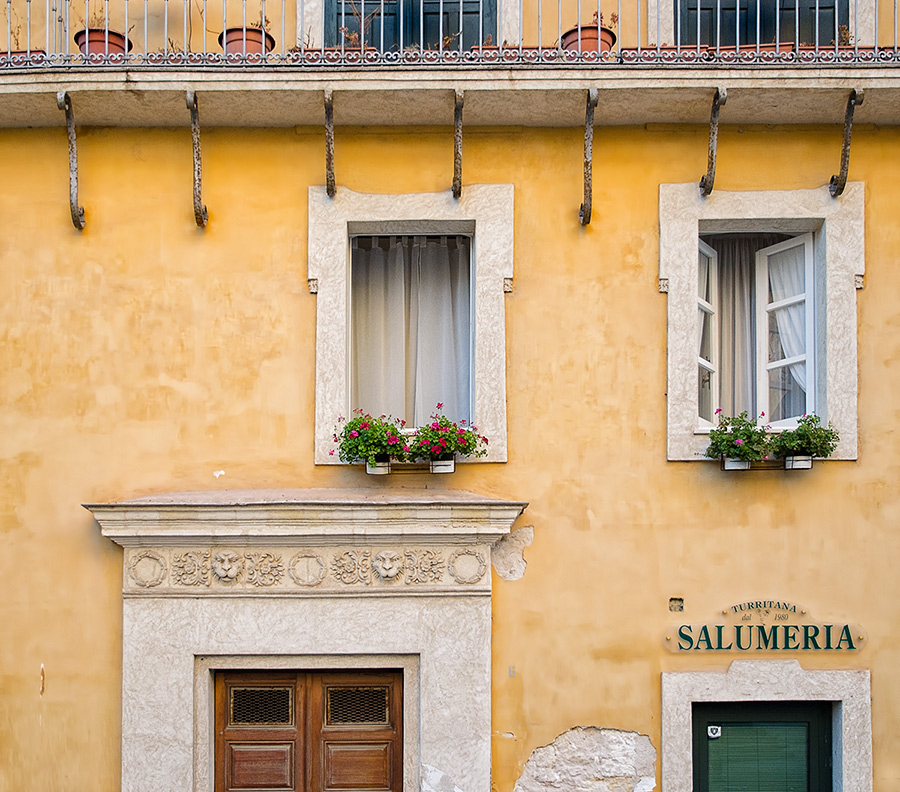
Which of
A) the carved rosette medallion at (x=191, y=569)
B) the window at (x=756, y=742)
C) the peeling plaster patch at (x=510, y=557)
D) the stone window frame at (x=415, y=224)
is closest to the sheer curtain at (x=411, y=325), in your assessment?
the stone window frame at (x=415, y=224)

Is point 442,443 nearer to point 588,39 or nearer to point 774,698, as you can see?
point 774,698

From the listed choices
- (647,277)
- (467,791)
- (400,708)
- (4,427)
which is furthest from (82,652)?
(647,277)

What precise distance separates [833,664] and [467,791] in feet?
8.60

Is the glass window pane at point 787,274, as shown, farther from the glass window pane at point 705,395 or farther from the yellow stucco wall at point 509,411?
the glass window pane at point 705,395

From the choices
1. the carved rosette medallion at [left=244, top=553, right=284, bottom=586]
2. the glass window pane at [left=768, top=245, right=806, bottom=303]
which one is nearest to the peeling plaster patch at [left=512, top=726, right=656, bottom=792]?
the carved rosette medallion at [left=244, top=553, right=284, bottom=586]

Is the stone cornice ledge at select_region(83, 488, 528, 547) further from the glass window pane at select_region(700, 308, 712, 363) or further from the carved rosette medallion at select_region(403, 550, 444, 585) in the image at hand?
→ the glass window pane at select_region(700, 308, 712, 363)

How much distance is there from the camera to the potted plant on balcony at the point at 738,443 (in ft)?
21.1

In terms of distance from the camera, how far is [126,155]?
22.8 ft

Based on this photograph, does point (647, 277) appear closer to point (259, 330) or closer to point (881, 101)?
point (881, 101)

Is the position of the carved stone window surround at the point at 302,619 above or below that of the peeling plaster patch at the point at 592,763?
above

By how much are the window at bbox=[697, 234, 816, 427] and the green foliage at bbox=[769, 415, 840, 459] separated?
1.37ft

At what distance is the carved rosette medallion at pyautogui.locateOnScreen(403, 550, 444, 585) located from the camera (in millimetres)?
6539

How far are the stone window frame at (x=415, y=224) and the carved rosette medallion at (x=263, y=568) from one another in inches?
28.7

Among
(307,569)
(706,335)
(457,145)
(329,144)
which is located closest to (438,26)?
(457,145)
